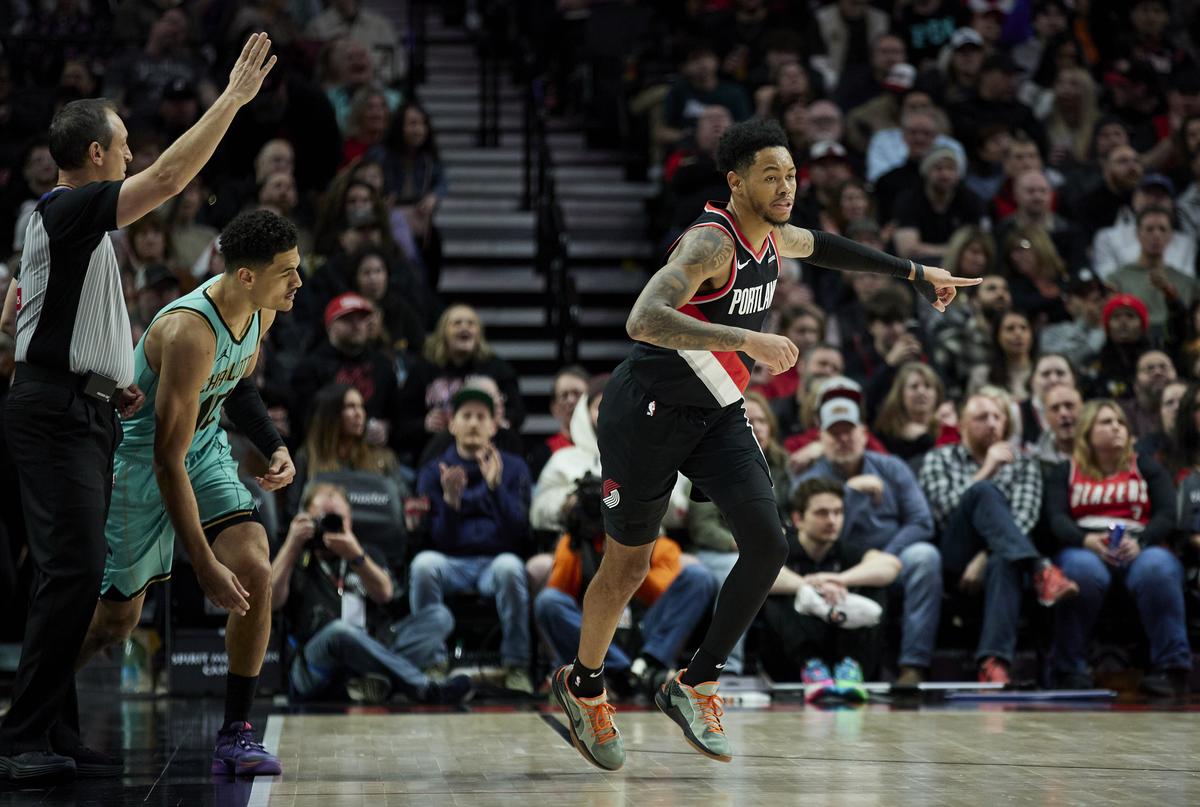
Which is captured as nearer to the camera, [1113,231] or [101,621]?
[101,621]

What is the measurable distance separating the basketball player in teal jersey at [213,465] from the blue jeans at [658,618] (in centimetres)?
262

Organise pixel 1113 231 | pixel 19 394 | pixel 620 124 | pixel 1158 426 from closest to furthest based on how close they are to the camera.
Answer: pixel 19 394 < pixel 1158 426 < pixel 1113 231 < pixel 620 124

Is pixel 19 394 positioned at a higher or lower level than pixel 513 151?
lower

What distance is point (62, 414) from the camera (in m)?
4.79

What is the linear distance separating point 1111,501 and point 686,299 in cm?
438

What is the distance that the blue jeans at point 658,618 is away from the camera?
25.2 feet

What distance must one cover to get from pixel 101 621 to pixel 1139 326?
6806mm

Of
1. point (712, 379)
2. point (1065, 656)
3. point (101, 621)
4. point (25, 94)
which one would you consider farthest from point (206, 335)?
point (25, 94)

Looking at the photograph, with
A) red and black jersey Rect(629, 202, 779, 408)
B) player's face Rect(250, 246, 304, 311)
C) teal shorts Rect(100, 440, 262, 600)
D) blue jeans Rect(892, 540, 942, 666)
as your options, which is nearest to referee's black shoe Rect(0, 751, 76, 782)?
teal shorts Rect(100, 440, 262, 600)

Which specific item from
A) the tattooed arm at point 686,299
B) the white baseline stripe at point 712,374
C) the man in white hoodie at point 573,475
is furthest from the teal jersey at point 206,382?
the man in white hoodie at point 573,475

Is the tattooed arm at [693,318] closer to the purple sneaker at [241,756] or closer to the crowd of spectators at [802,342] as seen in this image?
the purple sneaker at [241,756]

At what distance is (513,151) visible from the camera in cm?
1330

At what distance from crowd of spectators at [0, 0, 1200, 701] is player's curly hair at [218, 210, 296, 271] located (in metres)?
2.82

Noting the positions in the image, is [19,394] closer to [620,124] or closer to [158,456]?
[158,456]
